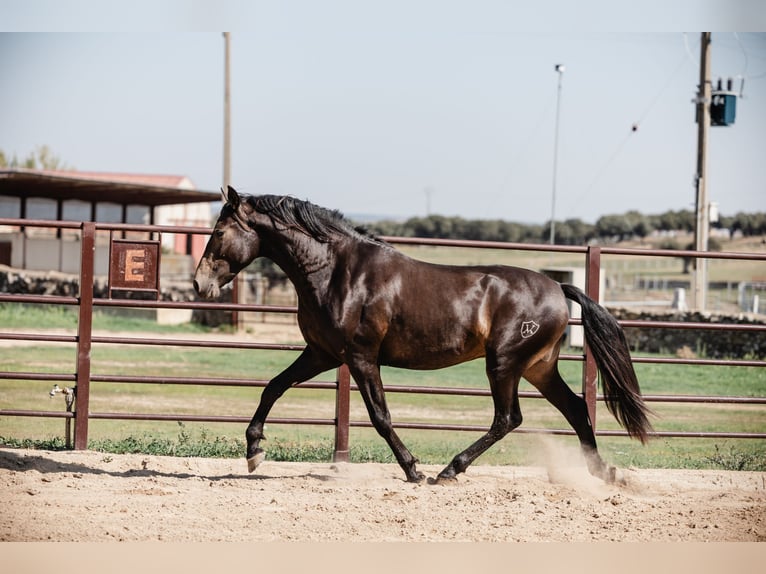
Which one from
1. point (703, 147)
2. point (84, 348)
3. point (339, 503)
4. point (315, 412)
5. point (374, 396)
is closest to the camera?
point (339, 503)

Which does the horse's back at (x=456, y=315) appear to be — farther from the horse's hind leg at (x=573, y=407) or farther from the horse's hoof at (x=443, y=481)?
the horse's hoof at (x=443, y=481)

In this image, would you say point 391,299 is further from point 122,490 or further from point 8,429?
point 8,429

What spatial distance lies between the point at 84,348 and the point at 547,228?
64199 millimetres

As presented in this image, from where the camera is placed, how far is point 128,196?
29703mm

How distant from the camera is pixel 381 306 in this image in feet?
19.4

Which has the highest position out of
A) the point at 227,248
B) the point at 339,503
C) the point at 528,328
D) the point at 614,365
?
the point at 227,248

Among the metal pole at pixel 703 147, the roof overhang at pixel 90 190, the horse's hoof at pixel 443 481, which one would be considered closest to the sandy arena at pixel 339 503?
the horse's hoof at pixel 443 481

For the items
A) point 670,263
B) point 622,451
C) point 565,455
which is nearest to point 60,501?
point 565,455

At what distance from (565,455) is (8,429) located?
5.01 meters

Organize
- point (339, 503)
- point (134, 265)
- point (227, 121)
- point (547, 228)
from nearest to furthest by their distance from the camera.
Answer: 1. point (339, 503)
2. point (134, 265)
3. point (227, 121)
4. point (547, 228)

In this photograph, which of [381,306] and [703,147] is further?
[703,147]

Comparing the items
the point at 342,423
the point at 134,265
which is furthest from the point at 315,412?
the point at 134,265

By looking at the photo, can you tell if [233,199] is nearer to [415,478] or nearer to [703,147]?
[415,478]

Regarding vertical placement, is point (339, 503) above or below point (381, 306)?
below
